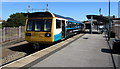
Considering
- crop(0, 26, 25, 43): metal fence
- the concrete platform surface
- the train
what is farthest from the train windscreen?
crop(0, 26, 25, 43): metal fence

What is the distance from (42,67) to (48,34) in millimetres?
5926

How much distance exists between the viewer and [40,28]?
42.7ft

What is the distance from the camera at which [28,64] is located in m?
7.14

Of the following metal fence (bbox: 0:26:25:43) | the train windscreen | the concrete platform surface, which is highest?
the train windscreen

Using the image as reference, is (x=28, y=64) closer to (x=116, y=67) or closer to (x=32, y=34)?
(x=116, y=67)

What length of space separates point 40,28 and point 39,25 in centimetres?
27

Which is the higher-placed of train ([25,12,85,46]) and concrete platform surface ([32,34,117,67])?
train ([25,12,85,46])

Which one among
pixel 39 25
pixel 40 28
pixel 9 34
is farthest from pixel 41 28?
pixel 9 34

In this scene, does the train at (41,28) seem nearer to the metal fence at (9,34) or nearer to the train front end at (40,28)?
the train front end at (40,28)

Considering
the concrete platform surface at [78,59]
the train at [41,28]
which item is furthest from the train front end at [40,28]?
the concrete platform surface at [78,59]

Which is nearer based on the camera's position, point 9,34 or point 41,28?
point 41,28

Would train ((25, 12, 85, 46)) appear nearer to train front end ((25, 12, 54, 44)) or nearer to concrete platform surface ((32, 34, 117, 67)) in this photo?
train front end ((25, 12, 54, 44))

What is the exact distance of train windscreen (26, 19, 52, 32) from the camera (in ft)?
42.4

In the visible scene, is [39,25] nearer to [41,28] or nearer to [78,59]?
[41,28]
